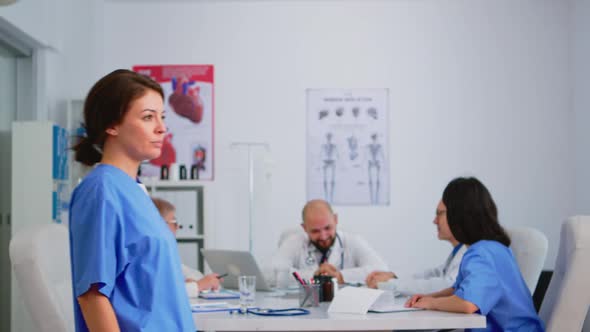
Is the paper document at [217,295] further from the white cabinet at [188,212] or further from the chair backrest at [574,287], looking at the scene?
the white cabinet at [188,212]

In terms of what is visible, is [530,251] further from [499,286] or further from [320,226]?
[320,226]

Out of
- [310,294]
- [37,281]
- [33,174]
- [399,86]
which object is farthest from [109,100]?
[399,86]

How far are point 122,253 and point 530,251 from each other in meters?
2.24

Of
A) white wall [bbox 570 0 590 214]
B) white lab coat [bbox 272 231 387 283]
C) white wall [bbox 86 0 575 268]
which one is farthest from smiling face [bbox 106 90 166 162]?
white wall [bbox 570 0 590 214]

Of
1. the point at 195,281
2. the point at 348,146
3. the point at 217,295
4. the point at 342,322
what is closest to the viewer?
the point at 342,322

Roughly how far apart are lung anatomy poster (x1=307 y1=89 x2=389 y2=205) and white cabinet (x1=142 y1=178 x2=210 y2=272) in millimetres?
889

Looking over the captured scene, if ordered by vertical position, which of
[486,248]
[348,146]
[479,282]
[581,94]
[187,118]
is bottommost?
[479,282]

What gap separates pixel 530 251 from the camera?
3287mm

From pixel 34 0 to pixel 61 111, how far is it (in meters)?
0.84

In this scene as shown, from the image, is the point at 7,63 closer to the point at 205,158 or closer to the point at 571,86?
the point at 205,158

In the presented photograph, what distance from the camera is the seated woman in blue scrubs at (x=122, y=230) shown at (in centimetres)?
154

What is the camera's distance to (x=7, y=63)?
4672 millimetres

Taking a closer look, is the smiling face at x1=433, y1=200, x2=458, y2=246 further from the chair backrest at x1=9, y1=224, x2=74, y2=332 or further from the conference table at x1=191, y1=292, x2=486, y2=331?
the chair backrest at x1=9, y1=224, x2=74, y2=332

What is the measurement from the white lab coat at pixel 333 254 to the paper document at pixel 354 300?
4.55ft
